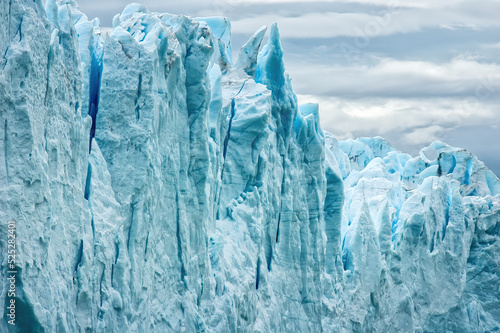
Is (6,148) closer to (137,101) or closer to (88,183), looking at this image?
(88,183)

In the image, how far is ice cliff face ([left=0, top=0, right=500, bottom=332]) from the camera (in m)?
13.8

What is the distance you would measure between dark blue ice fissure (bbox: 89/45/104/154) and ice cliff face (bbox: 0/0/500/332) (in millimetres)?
48

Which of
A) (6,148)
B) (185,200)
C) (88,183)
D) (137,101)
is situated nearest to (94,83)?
(137,101)

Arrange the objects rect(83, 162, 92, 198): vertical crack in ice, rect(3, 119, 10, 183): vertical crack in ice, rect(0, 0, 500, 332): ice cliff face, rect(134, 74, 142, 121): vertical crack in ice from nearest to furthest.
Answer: rect(3, 119, 10, 183): vertical crack in ice
rect(0, 0, 500, 332): ice cliff face
rect(83, 162, 92, 198): vertical crack in ice
rect(134, 74, 142, 121): vertical crack in ice

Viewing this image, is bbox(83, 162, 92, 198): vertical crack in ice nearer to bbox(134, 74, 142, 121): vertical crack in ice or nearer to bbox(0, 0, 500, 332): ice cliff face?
bbox(0, 0, 500, 332): ice cliff face

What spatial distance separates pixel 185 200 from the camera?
18.6 m

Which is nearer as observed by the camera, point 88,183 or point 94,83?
point 88,183

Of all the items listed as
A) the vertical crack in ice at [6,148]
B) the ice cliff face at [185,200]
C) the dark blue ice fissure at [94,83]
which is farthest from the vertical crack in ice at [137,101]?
the vertical crack in ice at [6,148]

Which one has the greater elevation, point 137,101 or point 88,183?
point 137,101

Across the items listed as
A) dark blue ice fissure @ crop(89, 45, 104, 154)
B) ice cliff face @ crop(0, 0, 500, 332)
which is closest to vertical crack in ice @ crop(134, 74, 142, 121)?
ice cliff face @ crop(0, 0, 500, 332)

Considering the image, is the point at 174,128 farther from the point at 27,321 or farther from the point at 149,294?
the point at 27,321

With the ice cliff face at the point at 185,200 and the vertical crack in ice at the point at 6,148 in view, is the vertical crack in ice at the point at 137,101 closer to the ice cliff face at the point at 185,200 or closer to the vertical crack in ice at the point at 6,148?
the ice cliff face at the point at 185,200

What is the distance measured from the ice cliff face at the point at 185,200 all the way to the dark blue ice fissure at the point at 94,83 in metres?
0.05

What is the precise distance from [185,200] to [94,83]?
345cm
